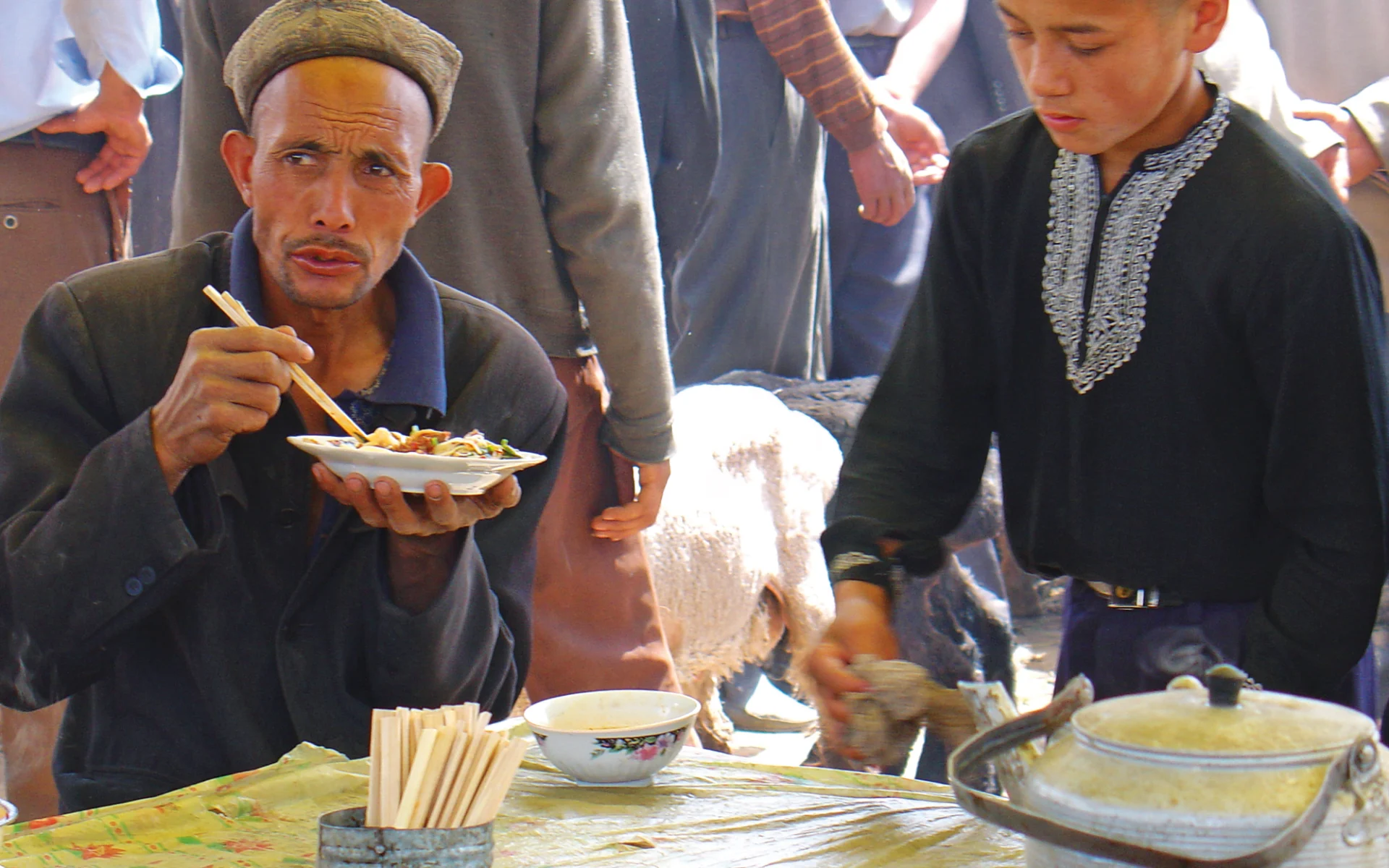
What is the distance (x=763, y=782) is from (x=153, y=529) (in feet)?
2.63

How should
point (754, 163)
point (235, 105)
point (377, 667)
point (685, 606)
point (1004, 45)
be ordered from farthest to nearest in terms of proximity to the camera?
point (1004, 45) → point (754, 163) → point (685, 606) → point (235, 105) → point (377, 667)

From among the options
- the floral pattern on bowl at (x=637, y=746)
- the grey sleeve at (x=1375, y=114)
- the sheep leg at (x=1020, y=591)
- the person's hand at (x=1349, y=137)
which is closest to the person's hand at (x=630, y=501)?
the floral pattern on bowl at (x=637, y=746)

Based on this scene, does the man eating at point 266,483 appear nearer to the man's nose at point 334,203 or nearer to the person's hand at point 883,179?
the man's nose at point 334,203

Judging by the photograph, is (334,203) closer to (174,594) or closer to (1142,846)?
(174,594)

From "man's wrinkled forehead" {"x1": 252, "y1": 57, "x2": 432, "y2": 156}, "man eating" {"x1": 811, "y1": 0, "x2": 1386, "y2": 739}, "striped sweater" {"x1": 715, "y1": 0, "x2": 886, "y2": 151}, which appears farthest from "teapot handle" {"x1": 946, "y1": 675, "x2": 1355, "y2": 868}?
"striped sweater" {"x1": 715, "y1": 0, "x2": 886, "y2": 151}

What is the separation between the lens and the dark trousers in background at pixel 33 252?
327 cm

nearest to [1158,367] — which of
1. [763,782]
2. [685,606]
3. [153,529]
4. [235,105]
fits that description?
[763,782]

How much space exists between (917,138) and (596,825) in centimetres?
375

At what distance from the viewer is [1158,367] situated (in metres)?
1.83

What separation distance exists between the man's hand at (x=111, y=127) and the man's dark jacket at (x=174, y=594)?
143 centimetres

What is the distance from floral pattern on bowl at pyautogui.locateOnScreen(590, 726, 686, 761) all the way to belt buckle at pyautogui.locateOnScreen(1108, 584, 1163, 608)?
61 cm

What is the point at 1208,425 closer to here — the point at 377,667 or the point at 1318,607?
the point at 1318,607

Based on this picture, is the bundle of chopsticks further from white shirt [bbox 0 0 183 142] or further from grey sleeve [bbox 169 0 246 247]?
white shirt [bbox 0 0 183 142]

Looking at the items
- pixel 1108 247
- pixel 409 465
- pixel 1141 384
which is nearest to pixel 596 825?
pixel 409 465
